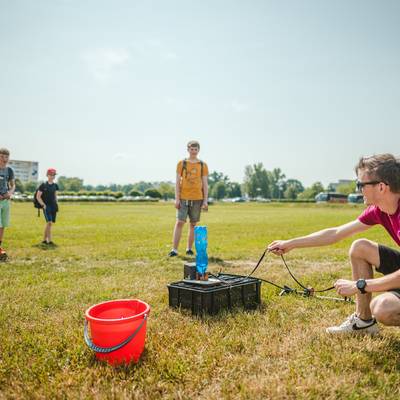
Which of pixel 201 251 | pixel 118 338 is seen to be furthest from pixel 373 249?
pixel 118 338

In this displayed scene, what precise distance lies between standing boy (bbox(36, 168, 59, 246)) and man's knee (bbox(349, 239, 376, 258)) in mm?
9173

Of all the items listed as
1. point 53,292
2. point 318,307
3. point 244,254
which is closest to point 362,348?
point 318,307

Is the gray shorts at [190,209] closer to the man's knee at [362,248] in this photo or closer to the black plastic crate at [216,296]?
the black plastic crate at [216,296]

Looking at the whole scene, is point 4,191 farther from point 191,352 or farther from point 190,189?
point 191,352

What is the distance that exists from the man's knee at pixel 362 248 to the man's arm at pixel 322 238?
0.26 m

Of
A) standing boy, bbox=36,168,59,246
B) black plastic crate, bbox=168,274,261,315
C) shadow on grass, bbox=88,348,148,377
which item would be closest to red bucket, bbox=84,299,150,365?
shadow on grass, bbox=88,348,148,377

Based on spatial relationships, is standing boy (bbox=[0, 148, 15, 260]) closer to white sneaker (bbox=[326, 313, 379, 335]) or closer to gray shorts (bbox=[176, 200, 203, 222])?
gray shorts (bbox=[176, 200, 203, 222])

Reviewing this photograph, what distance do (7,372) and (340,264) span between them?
6.90 meters

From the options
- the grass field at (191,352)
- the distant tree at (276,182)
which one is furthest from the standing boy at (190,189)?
the distant tree at (276,182)

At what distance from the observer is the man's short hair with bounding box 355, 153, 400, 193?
10.7 feet

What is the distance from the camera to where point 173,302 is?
15.0 feet

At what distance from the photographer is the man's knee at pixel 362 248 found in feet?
12.2

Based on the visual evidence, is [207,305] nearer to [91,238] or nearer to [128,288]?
[128,288]

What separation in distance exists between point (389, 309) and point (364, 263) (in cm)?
71
